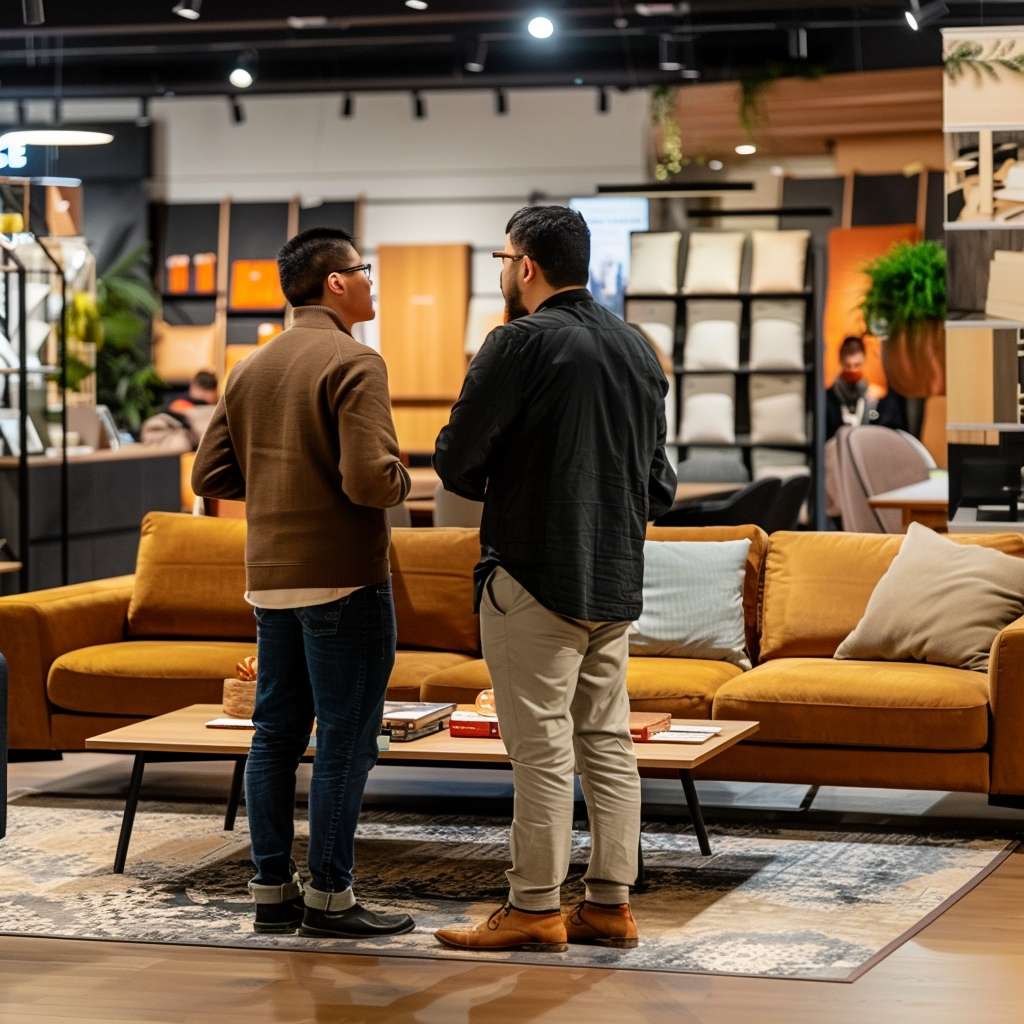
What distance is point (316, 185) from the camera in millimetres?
15422

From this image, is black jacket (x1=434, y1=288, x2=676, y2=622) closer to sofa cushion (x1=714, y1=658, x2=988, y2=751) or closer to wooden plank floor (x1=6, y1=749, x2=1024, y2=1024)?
wooden plank floor (x1=6, y1=749, x2=1024, y2=1024)

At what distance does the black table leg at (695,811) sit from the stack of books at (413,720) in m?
0.66

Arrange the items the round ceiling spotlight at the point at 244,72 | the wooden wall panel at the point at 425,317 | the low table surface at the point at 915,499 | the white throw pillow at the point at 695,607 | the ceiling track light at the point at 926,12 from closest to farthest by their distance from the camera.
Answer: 1. the white throw pillow at the point at 695,607
2. the low table surface at the point at 915,499
3. the ceiling track light at the point at 926,12
4. the round ceiling spotlight at the point at 244,72
5. the wooden wall panel at the point at 425,317

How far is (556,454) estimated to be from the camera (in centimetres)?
378

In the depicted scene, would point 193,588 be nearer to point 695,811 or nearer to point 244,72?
point 695,811

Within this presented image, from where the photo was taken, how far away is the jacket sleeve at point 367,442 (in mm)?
3814

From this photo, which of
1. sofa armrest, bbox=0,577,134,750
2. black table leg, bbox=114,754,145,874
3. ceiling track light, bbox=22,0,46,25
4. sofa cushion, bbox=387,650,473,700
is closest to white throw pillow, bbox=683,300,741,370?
ceiling track light, bbox=22,0,46,25

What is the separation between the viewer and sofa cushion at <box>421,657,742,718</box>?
526 centimetres

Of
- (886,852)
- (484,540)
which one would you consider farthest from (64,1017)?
(886,852)

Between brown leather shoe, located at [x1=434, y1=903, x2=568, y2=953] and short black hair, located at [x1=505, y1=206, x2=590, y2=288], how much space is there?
1376mm

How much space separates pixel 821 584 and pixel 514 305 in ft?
7.04

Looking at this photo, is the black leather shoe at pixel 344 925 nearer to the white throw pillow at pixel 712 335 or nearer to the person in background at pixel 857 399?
the white throw pillow at pixel 712 335

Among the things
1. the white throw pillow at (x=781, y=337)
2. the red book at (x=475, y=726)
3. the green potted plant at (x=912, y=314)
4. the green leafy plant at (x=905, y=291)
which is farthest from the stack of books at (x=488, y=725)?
the green leafy plant at (x=905, y=291)

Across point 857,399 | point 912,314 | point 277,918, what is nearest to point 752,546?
point 277,918
